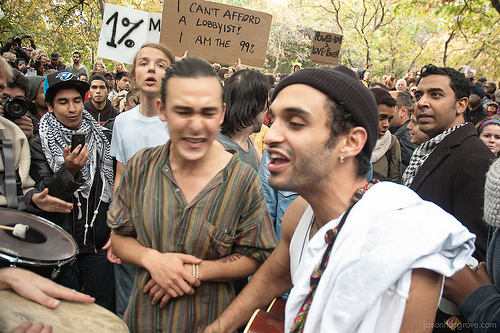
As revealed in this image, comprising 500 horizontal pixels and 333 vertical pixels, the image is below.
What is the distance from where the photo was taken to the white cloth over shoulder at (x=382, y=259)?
120cm

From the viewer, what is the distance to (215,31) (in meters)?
4.41

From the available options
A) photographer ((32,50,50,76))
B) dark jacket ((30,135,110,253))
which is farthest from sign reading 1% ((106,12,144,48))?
photographer ((32,50,50,76))

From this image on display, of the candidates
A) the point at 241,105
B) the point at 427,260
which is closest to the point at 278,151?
the point at 427,260

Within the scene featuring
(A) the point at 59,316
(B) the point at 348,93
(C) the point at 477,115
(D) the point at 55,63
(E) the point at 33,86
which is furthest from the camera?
(D) the point at 55,63

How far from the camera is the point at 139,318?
1.74m

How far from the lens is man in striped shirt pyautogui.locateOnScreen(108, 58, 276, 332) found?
1684 mm

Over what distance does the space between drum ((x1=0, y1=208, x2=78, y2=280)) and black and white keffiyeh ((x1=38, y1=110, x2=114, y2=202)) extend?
71 cm

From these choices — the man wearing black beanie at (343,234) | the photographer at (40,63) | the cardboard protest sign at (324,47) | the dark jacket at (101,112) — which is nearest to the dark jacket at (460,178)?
the man wearing black beanie at (343,234)

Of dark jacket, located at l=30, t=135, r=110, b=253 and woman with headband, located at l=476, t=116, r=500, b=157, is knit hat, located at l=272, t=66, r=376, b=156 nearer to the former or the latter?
dark jacket, located at l=30, t=135, r=110, b=253

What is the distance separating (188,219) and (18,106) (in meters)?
2.27

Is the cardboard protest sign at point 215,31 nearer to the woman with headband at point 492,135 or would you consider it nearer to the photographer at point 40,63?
the woman with headband at point 492,135

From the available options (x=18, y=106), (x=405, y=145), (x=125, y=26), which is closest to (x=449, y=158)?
(x=405, y=145)

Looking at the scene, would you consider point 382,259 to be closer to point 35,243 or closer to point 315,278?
point 315,278

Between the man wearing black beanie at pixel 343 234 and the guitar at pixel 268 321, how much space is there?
6cm
